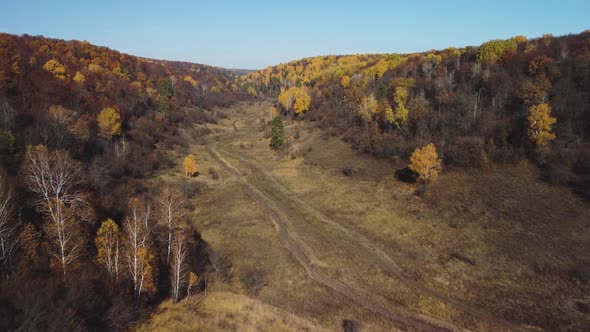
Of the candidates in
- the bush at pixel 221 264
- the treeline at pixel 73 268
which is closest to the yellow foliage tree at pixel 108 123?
the treeline at pixel 73 268

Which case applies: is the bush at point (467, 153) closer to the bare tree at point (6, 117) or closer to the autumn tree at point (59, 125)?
the autumn tree at point (59, 125)

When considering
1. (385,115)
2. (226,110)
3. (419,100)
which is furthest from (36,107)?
(226,110)

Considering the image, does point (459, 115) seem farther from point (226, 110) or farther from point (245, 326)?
point (226, 110)

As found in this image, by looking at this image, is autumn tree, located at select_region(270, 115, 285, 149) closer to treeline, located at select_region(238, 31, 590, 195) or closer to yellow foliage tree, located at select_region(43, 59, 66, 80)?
treeline, located at select_region(238, 31, 590, 195)

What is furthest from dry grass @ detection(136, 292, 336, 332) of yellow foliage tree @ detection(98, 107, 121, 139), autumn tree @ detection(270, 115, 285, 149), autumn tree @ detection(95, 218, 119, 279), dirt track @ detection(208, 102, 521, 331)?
autumn tree @ detection(270, 115, 285, 149)

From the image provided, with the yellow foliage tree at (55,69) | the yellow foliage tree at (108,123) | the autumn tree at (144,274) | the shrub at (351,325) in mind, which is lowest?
the shrub at (351,325)

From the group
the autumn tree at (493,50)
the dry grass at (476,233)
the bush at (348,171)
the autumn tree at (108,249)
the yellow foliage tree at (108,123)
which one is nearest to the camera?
the autumn tree at (108,249)

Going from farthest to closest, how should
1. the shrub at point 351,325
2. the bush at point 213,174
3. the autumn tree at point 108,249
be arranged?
the bush at point 213,174, the shrub at point 351,325, the autumn tree at point 108,249
